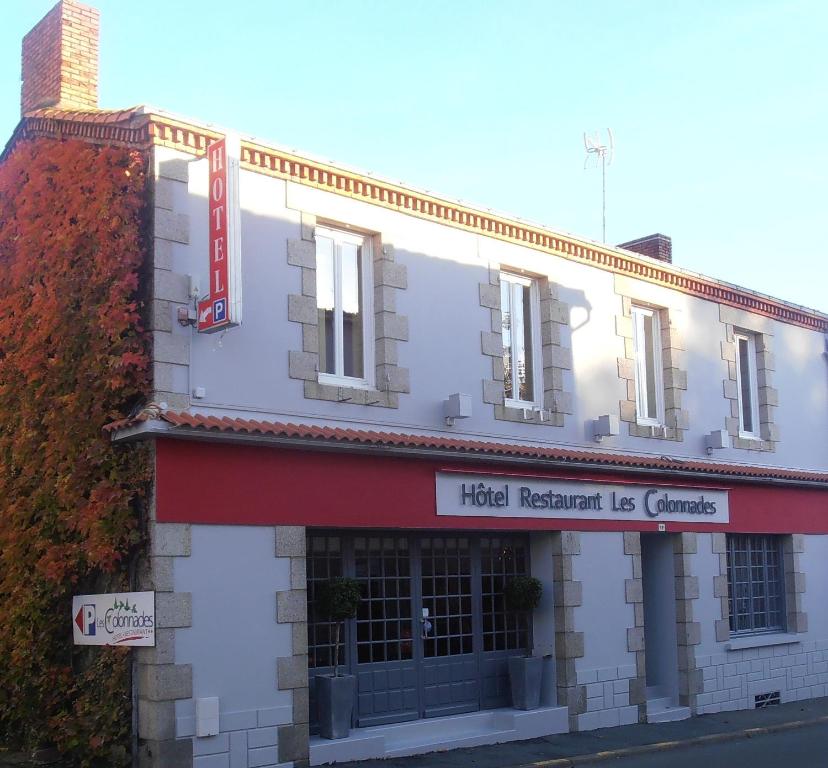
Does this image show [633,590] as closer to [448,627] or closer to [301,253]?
[448,627]

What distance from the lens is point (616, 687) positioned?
14.4 m

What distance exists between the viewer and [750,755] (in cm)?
1312

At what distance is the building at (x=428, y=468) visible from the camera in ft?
33.8

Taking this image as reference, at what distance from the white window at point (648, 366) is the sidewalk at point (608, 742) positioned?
4327 mm

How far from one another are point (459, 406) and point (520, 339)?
2.13 meters

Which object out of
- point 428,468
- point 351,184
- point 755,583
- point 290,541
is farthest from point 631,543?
point 351,184

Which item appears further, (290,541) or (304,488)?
(304,488)

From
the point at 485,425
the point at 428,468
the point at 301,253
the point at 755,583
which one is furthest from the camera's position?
the point at 755,583

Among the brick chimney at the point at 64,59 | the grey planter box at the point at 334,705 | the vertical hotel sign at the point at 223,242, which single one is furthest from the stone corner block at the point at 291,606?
the brick chimney at the point at 64,59

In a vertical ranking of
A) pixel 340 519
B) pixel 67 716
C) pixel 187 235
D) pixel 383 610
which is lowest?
pixel 67 716

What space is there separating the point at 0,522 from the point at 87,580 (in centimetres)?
150

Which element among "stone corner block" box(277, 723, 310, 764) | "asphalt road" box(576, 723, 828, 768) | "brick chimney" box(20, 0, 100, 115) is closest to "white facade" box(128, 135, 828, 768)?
"stone corner block" box(277, 723, 310, 764)

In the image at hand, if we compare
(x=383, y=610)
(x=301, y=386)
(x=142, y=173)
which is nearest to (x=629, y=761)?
(x=383, y=610)

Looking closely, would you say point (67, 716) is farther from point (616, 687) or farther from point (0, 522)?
point (616, 687)
